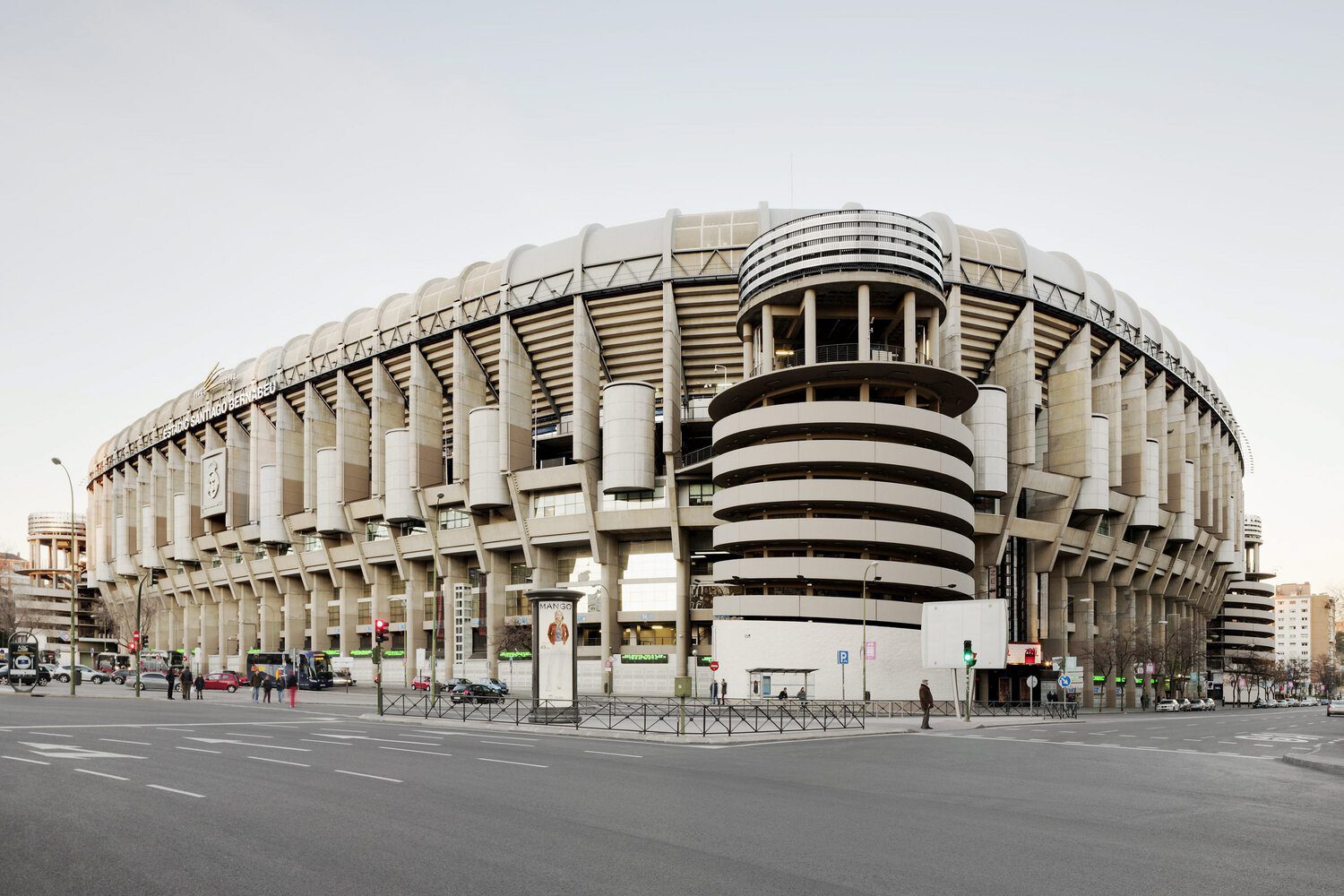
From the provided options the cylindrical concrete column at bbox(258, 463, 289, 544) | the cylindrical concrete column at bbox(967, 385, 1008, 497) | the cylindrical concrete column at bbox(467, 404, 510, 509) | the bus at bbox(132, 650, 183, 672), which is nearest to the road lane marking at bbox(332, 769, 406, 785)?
the cylindrical concrete column at bbox(467, 404, 510, 509)

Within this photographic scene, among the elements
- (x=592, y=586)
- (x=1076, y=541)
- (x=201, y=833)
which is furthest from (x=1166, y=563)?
(x=201, y=833)

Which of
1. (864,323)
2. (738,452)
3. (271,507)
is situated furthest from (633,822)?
(271,507)

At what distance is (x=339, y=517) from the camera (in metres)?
94.6

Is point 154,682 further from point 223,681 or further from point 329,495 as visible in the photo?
point 329,495

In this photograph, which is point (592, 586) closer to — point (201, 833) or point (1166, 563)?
point (1166, 563)

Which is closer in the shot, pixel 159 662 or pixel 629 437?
pixel 629 437

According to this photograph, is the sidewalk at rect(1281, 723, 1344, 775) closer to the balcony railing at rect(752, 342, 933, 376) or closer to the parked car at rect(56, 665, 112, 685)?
the balcony railing at rect(752, 342, 933, 376)

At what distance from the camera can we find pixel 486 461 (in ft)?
268

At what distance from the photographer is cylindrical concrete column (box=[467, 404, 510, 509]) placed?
268ft

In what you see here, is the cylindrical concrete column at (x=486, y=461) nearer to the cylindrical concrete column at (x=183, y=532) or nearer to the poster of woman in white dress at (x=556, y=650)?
the poster of woman in white dress at (x=556, y=650)

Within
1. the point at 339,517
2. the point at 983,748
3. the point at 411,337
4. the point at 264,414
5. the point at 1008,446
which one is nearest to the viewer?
the point at 983,748

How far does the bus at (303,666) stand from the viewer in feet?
257

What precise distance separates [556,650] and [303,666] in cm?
4750

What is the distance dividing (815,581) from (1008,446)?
77.4 feet
